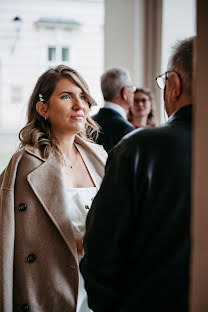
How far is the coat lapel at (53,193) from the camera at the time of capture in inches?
58.6

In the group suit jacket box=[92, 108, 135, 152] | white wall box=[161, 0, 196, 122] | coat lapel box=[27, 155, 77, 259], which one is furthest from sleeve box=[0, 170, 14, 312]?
white wall box=[161, 0, 196, 122]

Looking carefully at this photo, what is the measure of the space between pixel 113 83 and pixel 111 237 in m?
2.22

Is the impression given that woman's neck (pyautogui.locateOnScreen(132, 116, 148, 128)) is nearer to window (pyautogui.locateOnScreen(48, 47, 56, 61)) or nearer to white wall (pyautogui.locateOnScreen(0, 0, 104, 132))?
white wall (pyautogui.locateOnScreen(0, 0, 104, 132))

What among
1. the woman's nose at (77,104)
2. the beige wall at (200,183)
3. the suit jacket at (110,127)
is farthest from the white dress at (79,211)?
the suit jacket at (110,127)

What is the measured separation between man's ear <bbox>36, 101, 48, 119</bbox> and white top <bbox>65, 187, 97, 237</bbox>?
0.36m

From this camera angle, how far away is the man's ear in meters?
1.71

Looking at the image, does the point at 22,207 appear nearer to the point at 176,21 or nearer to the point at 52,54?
the point at 176,21

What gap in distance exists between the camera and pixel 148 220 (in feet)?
3.03

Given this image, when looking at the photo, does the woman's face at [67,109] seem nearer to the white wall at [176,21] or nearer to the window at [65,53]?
the white wall at [176,21]

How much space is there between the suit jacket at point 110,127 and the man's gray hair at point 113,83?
15 cm

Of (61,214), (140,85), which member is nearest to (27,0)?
(140,85)

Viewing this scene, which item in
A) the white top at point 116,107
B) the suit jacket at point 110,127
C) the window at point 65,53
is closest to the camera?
the suit jacket at point 110,127

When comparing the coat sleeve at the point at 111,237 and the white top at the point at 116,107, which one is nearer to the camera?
the coat sleeve at the point at 111,237

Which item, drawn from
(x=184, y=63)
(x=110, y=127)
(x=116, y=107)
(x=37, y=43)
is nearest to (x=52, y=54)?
(x=37, y=43)
